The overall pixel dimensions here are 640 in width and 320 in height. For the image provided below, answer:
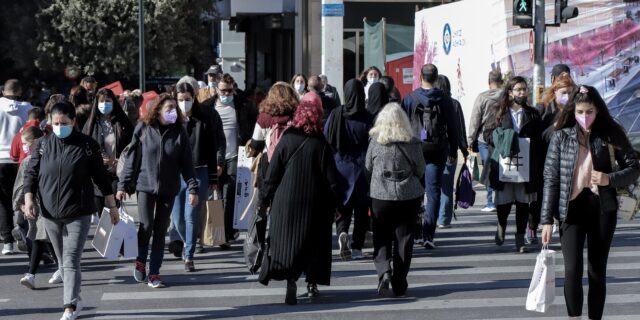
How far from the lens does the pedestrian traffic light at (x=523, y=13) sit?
18.8m

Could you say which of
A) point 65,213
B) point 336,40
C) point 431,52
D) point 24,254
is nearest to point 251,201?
point 24,254

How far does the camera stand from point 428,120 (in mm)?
12555

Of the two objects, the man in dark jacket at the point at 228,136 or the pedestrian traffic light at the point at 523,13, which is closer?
the man in dark jacket at the point at 228,136

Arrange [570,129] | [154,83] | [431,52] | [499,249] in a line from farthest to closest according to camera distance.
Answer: [154,83] < [431,52] < [499,249] < [570,129]

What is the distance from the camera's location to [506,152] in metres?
12.4

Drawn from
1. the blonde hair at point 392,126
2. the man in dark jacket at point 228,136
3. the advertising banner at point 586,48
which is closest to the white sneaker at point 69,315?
the blonde hair at point 392,126

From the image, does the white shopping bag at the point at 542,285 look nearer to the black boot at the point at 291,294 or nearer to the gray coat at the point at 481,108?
the black boot at the point at 291,294

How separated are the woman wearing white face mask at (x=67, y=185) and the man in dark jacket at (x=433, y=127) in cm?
427

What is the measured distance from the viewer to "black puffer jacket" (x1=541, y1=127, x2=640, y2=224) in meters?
8.01

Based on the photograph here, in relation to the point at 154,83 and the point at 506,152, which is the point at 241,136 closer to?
the point at 506,152

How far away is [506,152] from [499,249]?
1211mm

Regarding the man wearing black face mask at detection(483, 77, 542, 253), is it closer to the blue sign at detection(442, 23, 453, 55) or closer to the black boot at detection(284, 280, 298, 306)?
the black boot at detection(284, 280, 298, 306)

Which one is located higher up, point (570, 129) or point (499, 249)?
point (570, 129)

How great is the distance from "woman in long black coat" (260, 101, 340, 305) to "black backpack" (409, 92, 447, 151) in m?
2.94
